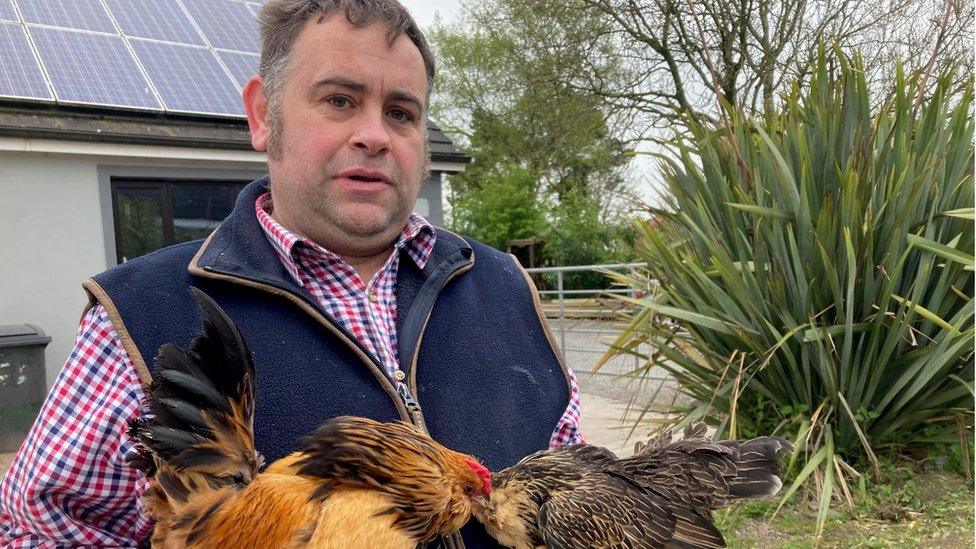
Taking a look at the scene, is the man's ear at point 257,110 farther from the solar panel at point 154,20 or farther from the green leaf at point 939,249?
the solar panel at point 154,20

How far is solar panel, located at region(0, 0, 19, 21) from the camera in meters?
7.67

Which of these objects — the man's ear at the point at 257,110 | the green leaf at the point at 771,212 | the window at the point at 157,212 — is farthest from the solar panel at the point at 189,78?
the man's ear at the point at 257,110

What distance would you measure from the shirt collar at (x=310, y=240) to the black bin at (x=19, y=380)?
5.56 meters

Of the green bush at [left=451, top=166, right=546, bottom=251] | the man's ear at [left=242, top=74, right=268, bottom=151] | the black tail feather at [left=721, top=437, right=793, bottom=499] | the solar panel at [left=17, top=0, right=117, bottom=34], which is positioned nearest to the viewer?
the man's ear at [left=242, top=74, right=268, bottom=151]

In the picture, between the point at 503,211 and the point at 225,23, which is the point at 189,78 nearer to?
the point at 225,23

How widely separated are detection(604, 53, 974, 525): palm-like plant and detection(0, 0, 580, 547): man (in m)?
2.58

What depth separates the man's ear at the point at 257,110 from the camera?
183 cm

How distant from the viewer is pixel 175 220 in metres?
7.41

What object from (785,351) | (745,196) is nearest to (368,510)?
(785,351)

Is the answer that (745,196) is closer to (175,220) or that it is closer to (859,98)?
(859,98)

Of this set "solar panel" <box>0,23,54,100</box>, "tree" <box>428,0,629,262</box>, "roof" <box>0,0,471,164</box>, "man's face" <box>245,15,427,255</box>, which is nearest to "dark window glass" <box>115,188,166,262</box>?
"roof" <box>0,0,471,164</box>

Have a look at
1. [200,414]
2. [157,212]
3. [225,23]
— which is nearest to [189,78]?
[157,212]

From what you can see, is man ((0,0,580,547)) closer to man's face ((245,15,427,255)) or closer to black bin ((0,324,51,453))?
man's face ((245,15,427,255))

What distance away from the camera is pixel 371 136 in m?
1.67
